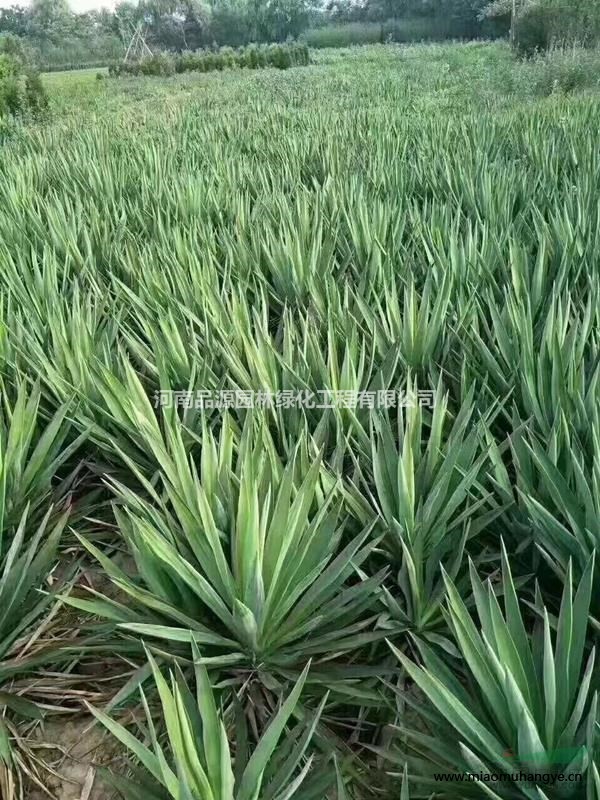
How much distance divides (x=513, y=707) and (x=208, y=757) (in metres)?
0.32

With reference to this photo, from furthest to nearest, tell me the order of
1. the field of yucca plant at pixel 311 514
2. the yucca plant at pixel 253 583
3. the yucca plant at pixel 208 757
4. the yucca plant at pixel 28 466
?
1. the yucca plant at pixel 28 466
2. the yucca plant at pixel 253 583
3. the field of yucca plant at pixel 311 514
4. the yucca plant at pixel 208 757

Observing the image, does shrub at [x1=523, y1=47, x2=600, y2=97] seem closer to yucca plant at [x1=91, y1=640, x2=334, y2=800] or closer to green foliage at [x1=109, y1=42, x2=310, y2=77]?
green foliage at [x1=109, y1=42, x2=310, y2=77]

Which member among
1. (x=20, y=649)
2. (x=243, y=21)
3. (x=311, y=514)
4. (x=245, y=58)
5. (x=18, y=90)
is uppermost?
(x=243, y=21)

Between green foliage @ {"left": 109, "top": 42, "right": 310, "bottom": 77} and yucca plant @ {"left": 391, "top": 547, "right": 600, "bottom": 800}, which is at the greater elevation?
green foliage @ {"left": 109, "top": 42, "right": 310, "bottom": 77}

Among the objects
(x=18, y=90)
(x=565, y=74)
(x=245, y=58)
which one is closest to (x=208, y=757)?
(x=565, y=74)

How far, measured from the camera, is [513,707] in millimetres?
682

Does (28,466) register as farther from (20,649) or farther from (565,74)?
(565,74)

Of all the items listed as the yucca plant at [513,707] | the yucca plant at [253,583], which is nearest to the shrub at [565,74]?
the yucca plant at [253,583]

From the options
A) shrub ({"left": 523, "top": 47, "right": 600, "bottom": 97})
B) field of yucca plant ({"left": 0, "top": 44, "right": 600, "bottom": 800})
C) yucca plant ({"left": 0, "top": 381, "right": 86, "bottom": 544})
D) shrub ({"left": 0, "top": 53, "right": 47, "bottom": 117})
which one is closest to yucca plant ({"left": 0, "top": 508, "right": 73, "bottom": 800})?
field of yucca plant ({"left": 0, "top": 44, "right": 600, "bottom": 800})

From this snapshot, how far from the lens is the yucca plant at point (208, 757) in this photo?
2.16 ft

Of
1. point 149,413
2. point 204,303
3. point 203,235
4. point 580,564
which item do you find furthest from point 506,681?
point 203,235

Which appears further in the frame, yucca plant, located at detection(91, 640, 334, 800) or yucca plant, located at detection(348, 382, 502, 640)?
yucca plant, located at detection(348, 382, 502, 640)

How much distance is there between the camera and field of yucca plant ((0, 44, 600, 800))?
2.50 ft

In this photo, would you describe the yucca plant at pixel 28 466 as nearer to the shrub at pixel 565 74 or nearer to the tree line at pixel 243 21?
the shrub at pixel 565 74
